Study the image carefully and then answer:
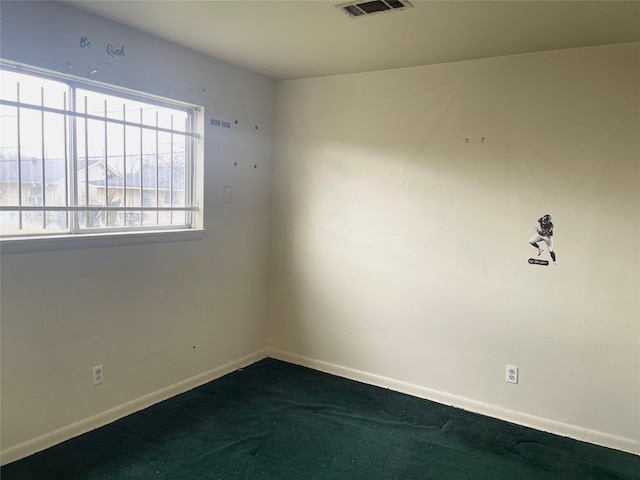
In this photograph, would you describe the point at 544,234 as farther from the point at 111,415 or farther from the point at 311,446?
the point at 111,415

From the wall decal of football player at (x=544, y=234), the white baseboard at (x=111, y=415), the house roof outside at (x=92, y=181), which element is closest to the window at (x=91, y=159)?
the house roof outside at (x=92, y=181)

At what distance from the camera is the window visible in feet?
8.14

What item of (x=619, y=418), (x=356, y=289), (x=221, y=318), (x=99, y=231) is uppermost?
(x=99, y=231)

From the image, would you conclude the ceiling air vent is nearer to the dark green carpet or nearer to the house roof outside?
the house roof outside

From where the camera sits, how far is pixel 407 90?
11.4ft

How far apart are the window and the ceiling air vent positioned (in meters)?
1.44

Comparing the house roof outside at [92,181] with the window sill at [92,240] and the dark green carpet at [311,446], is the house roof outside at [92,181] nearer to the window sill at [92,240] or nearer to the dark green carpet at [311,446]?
the window sill at [92,240]

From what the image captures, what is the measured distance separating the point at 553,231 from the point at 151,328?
8.70 ft

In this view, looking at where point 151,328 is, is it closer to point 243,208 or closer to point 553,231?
point 243,208

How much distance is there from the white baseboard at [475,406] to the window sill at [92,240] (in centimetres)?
146

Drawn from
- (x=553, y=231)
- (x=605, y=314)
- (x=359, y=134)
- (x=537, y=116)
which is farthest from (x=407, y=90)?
(x=605, y=314)

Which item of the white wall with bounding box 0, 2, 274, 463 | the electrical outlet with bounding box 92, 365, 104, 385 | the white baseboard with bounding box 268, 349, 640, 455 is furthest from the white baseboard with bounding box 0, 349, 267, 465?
the white baseboard with bounding box 268, 349, 640, 455

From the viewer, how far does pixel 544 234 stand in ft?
10.1

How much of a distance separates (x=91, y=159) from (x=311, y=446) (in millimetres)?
2091
